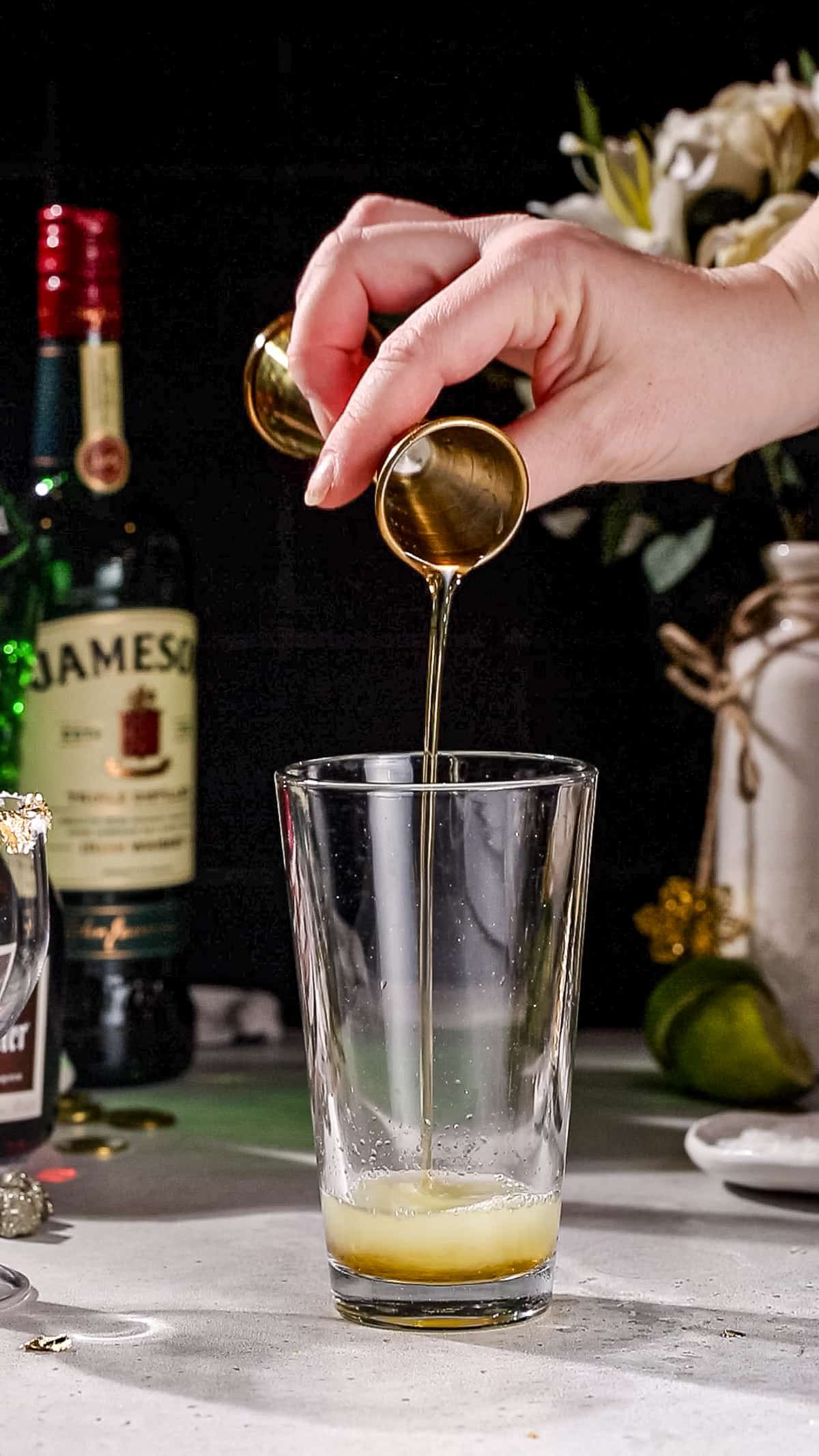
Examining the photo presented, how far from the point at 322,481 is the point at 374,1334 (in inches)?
13.6

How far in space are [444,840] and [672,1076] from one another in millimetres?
509

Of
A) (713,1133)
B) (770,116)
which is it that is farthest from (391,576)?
(713,1133)

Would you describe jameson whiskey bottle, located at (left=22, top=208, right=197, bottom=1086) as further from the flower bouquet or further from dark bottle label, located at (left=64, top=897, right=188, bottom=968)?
the flower bouquet

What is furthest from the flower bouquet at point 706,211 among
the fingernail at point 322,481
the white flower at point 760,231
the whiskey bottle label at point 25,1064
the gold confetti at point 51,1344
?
the gold confetti at point 51,1344

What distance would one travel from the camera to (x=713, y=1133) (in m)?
0.92

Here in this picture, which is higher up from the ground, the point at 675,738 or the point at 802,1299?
the point at 675,738

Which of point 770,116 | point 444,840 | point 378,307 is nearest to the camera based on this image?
point 444,840

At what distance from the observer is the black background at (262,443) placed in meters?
1.28

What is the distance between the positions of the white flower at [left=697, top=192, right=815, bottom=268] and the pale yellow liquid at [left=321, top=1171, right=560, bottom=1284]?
61cm

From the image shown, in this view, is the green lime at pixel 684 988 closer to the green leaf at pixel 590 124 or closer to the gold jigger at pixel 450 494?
the gold jigger at pixel 450 494

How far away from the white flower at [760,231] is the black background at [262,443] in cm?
25

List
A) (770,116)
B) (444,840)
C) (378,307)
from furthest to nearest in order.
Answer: (770,116), (378,307), (444,840)

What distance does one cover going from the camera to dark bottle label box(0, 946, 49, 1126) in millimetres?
949

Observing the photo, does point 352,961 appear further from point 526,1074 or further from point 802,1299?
point 802,1299
